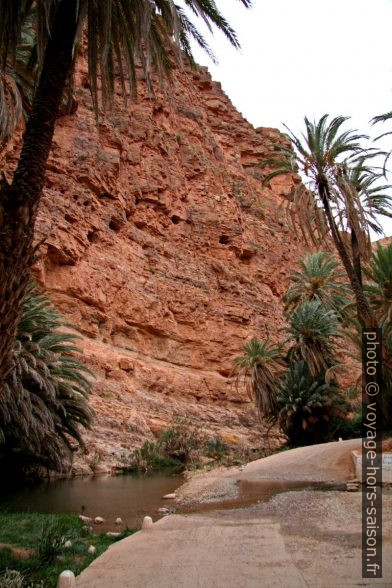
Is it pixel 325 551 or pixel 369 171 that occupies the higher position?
pixel 369 171

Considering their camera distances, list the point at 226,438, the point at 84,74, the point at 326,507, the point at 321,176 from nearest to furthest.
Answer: the point at 326,507
the point at 321,176
the point at 226,438
the point at 84,74

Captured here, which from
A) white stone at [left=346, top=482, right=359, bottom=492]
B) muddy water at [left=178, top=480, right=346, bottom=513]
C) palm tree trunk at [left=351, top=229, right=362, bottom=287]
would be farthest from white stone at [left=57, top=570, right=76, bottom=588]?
palm tree trunk at [left=351, top=229, right=362, bottom=287]

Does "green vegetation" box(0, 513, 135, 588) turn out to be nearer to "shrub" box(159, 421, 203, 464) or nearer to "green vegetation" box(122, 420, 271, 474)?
"green vegetation" box(122, 420, 271, 474)

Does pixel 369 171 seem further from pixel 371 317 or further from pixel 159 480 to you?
pixel 159 480

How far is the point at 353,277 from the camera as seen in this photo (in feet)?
44.4

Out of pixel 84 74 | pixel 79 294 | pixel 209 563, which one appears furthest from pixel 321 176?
pixel 84 74

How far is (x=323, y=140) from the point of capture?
1567 cm

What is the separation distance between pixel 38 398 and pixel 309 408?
620 inches

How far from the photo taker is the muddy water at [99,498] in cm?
974

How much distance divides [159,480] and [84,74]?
1253 inches

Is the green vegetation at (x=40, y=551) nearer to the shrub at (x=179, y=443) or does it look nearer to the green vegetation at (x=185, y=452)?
the green vegetation at (x=185, y=452)

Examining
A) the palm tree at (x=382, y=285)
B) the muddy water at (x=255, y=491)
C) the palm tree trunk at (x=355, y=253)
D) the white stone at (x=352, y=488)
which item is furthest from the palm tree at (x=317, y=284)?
the white stone at (x=352, y=488)

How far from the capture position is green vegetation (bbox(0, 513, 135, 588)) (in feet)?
15.3

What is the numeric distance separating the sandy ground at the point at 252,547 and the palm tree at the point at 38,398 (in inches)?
213
